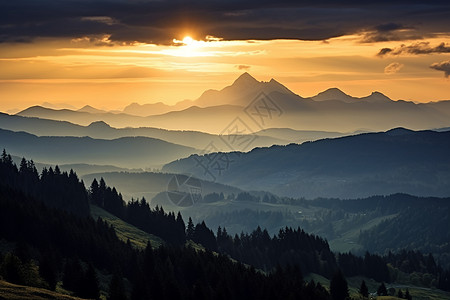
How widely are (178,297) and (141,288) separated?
7432 mm

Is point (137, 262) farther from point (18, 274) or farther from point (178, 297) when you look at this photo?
point (18, 274)

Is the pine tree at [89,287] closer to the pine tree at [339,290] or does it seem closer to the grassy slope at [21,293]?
the grassy slope at [21,293]

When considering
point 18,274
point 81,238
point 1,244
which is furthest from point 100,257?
point 18,274

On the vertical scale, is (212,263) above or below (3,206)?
below

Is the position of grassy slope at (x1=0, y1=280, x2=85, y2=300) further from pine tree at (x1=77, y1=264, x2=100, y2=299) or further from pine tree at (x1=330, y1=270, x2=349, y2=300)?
pine tree at (x1=330, y1=270, x2=349, y2=300)

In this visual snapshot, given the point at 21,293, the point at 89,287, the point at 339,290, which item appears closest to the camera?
the point at 21,293

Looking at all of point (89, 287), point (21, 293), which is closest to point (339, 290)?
point (89, 287)

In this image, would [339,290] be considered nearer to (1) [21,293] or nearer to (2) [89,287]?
(2) [89,287]

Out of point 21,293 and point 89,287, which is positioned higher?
point 21,293

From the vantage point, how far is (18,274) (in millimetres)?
107312

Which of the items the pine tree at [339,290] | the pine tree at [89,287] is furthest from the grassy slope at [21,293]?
the pine tree at [339,290]

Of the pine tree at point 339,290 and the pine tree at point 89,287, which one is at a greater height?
the pine tree at point 89,287

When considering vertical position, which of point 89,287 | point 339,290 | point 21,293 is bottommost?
point 339,290

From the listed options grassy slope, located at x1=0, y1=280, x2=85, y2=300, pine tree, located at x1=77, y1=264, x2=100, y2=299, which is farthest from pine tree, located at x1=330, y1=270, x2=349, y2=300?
grassy slope, located at x1=0, y1=280, x2=85, y2=300
